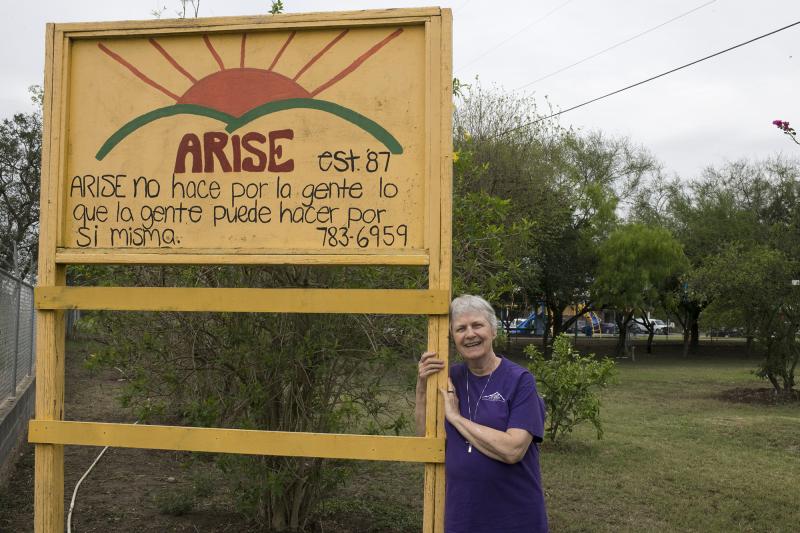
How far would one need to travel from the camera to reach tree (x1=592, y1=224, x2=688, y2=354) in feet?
87.9

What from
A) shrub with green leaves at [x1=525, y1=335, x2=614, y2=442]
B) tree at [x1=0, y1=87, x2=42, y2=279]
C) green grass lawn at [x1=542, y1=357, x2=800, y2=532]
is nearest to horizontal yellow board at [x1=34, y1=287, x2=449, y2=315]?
green grass lawn at [x1=542, y1=357, x2=800, y2=532]

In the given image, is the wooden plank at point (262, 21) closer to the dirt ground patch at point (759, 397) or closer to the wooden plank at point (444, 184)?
the wooden plank at point (444, 184)

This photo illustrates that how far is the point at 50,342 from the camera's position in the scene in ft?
10.4

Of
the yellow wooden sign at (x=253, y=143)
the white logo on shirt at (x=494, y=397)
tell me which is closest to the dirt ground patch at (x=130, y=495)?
the yellow wooden sign at (x=253, y=143)

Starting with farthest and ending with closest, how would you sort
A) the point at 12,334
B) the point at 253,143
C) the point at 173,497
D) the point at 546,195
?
the point at 546,195, the point at 12,334, the point at 173,497, the point at 253,143

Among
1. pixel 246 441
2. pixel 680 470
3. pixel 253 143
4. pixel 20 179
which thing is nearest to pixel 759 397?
pixel 680 470

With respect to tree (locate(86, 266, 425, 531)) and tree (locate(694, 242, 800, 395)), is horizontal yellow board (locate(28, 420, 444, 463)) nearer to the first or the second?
tree (locate(86, 266, 425, 531))

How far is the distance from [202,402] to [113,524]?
5.15 ft

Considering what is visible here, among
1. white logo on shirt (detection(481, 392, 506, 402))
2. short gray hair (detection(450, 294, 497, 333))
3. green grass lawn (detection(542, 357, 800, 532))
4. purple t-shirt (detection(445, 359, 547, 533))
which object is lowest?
green grass lawn (detection(542, 357, 800, 532))

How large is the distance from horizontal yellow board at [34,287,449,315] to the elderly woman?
190mm

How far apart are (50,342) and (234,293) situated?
834 mm

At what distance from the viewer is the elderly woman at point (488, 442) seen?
9.03 ft

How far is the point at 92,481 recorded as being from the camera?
22.5 feet

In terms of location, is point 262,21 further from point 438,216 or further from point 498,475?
point 498,475
